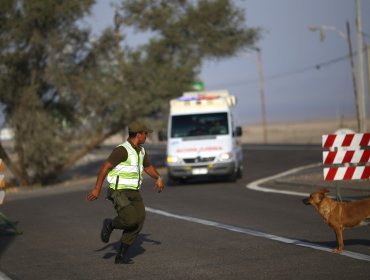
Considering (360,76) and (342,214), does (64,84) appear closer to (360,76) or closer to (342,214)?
(360,76)

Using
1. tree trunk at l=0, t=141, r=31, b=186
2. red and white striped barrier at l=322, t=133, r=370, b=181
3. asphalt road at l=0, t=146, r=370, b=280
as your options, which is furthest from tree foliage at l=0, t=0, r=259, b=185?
red and white striped barrier at l=322, t=133, r=370, b=181

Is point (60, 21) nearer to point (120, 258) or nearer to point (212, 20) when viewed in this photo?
point (212, 20)

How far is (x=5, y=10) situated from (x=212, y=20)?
1586 centimetres

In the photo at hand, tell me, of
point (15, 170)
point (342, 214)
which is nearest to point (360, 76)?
point (15, 170)

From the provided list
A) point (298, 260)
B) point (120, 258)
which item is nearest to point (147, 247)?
point (120, 258)

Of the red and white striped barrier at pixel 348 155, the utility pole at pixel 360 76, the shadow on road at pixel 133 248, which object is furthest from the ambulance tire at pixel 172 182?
the shadow on road at pixel 133 248

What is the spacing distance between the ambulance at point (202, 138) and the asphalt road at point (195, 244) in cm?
491

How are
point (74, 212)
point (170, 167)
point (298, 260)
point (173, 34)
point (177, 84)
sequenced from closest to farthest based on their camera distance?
point (298, 260), point (74, 212), point (170, 167), point (177, 84), point (173, 34)

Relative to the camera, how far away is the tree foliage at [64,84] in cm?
3650

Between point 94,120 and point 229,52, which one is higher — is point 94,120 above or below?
below

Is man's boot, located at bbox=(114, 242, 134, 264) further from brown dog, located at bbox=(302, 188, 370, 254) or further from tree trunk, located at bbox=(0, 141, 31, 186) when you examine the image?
tree trunk, located at bbox=(0, 141, 31, 186)

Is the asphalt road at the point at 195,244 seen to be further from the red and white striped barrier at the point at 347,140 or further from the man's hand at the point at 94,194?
the red and white striped barrier at the point at 347,140

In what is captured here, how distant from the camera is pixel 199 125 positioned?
1005 inches

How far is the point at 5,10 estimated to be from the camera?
1412 inches
